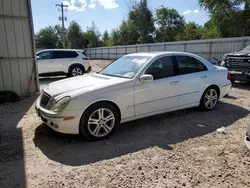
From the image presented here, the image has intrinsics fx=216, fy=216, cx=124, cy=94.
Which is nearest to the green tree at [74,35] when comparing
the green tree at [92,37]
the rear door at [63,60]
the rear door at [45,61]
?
the green tree at [92,37]

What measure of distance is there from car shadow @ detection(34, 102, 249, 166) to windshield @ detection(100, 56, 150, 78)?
1129 millimetres

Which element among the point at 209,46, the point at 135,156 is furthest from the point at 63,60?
the point at 209,46

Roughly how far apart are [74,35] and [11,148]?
49.1 meters

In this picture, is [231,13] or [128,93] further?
[231,13]

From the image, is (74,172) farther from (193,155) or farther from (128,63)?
(128,63)

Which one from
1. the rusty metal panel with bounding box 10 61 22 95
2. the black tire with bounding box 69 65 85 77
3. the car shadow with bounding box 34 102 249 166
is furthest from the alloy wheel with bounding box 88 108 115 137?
the black tire with bounding box 69 65 85 77

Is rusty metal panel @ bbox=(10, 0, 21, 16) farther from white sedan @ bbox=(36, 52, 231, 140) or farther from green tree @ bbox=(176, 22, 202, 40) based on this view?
green tree @ bbox=(176, 22, 202, 40)

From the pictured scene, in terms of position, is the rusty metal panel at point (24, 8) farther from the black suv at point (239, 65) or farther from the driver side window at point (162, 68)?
the black suv at point (239, 65)

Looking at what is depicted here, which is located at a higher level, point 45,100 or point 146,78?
point 146,78

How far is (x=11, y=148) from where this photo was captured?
364 centimetres

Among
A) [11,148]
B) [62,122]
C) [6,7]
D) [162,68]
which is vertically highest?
[6,7]

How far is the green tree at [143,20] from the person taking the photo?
4197 cm

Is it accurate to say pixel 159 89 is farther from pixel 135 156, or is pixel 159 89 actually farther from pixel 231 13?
pixel 231 13

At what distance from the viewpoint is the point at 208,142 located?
380 cm
